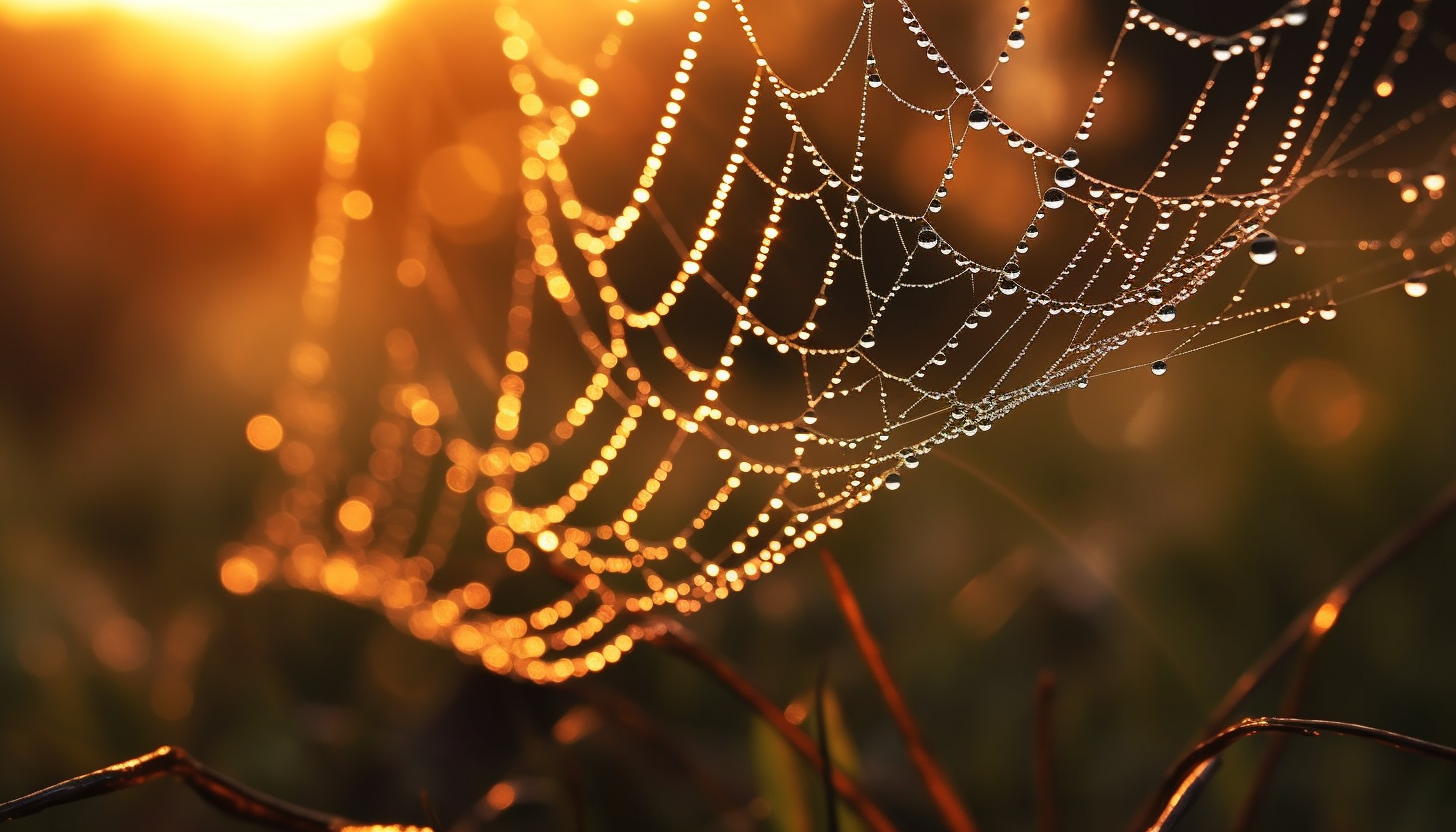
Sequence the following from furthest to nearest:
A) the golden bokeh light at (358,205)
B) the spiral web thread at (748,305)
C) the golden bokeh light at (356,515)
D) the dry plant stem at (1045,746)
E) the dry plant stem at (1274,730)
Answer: the golden bokeh light at (358,205) < the golden bokeh light at (356,515) < the spiral web thread at (748,305) < the dry plant stem at (1045,746) < the dry plant stem at (1274,730)

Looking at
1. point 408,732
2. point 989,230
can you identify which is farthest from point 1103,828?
point 408,732

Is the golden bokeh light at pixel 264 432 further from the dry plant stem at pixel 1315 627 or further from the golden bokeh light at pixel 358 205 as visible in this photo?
the dry plant stem at pixel 1315 627

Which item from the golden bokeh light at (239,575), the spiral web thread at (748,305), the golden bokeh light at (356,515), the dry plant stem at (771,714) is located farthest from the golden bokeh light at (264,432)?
the dry plant stem at (771,714)

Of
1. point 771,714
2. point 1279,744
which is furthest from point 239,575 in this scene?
point 1279,744

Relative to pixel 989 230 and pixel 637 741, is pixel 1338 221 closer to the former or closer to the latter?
pixel 989 230

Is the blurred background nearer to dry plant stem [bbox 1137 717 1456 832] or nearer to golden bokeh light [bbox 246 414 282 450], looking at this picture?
golden bokeh light [bbox 246 414 282 450]
